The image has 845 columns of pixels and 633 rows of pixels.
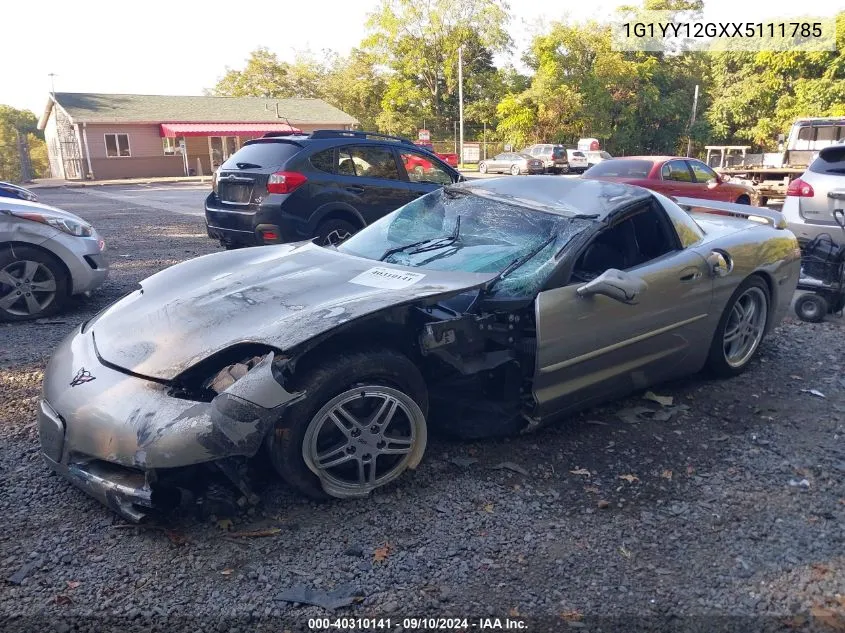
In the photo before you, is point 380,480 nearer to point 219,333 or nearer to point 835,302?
point 219,333

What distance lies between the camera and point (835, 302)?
5.99m

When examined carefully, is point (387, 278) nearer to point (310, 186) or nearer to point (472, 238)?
point (472, 238)

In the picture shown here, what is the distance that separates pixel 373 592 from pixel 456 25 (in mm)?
50168

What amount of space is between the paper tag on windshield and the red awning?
3516cm

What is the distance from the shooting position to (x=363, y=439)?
114 inches

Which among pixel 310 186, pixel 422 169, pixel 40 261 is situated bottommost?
pixel 40 261

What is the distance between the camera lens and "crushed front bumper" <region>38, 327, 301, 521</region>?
8.34 ft

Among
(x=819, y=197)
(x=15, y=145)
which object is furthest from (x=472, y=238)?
(x=15, y=145)

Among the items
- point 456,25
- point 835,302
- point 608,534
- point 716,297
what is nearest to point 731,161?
point 835,302

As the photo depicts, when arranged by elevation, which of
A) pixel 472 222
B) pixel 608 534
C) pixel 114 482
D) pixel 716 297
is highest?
pixel 472 222

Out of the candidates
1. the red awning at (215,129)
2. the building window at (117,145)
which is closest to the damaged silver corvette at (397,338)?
the red awning at (215,129)

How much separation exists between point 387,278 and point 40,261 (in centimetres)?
403

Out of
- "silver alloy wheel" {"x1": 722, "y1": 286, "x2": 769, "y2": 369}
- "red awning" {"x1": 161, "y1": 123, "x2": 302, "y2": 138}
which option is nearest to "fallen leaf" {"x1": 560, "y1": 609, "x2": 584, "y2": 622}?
"silver alloy wheel" {"x1": 722, "y1": 286, "x2": 769, "y2": 369}

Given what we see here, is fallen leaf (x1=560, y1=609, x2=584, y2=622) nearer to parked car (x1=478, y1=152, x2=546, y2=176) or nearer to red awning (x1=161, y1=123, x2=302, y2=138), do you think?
parked car (x1=478, y1=152, x2=546, y2=176)
